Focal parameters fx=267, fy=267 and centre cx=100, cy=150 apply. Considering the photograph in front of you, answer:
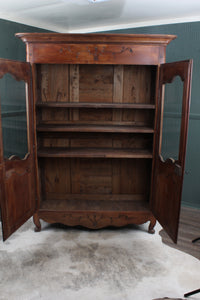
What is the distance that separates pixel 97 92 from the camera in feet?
8.30

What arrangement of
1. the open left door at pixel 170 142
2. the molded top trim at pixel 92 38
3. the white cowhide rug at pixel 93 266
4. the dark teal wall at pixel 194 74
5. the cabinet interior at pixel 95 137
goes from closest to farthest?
the white cowhide rug at pixel 93 266
the open left door at pixel 170 142
the molded top trim at pixel 92 38
the cabinet interior at pixel 95 137
the dark teal wall at pixel 194 74

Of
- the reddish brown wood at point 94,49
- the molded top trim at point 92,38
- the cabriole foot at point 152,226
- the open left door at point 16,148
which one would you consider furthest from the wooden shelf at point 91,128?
the cabriole foot at point 152,226

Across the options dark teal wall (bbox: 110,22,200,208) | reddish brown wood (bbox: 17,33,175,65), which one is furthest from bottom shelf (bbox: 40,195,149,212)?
reddish brown wood (bbox: 17,33,175,65)

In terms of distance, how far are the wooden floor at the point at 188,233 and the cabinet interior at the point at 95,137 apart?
41 centimetres

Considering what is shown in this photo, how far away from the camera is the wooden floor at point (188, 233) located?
223 cm

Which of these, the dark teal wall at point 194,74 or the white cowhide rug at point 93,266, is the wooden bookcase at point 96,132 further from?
the dark teal wall at point 194,74

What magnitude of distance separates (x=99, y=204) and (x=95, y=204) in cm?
4

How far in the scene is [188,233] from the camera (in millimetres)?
2471

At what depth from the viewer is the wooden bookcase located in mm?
2160

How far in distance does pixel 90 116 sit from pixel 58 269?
53.7 inches

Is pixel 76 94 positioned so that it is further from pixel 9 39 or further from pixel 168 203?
pixel 168 203

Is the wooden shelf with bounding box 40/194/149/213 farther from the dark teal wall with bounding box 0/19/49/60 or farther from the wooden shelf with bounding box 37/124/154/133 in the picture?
the dark teal wall with bounding box 0/19/49/60

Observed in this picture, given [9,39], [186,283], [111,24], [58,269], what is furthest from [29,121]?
[186,283]

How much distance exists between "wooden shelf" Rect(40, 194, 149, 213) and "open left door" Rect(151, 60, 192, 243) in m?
0.22
